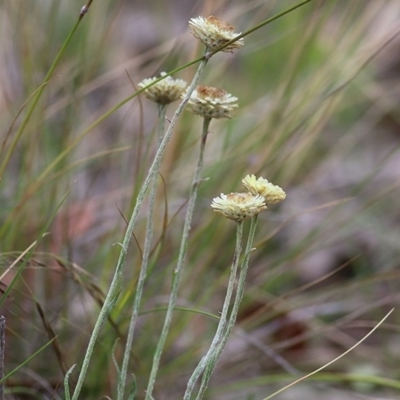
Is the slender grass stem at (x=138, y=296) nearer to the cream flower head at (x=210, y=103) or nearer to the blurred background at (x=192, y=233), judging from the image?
the cream flower head at (x=210, y=103)

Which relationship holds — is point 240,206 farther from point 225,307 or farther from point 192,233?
point 192,233

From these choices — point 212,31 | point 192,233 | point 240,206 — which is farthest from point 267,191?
point 192,233

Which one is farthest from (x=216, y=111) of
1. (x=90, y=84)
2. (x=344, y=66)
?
(x=344, y=66)

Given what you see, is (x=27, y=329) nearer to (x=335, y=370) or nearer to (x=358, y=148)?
(x=335, y=370)

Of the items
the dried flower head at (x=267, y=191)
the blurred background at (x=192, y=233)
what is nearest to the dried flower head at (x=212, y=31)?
the dried flower head at (x=267, y=191)

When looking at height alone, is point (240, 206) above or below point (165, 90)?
below

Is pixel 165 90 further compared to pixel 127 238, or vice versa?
pixel 165 90
